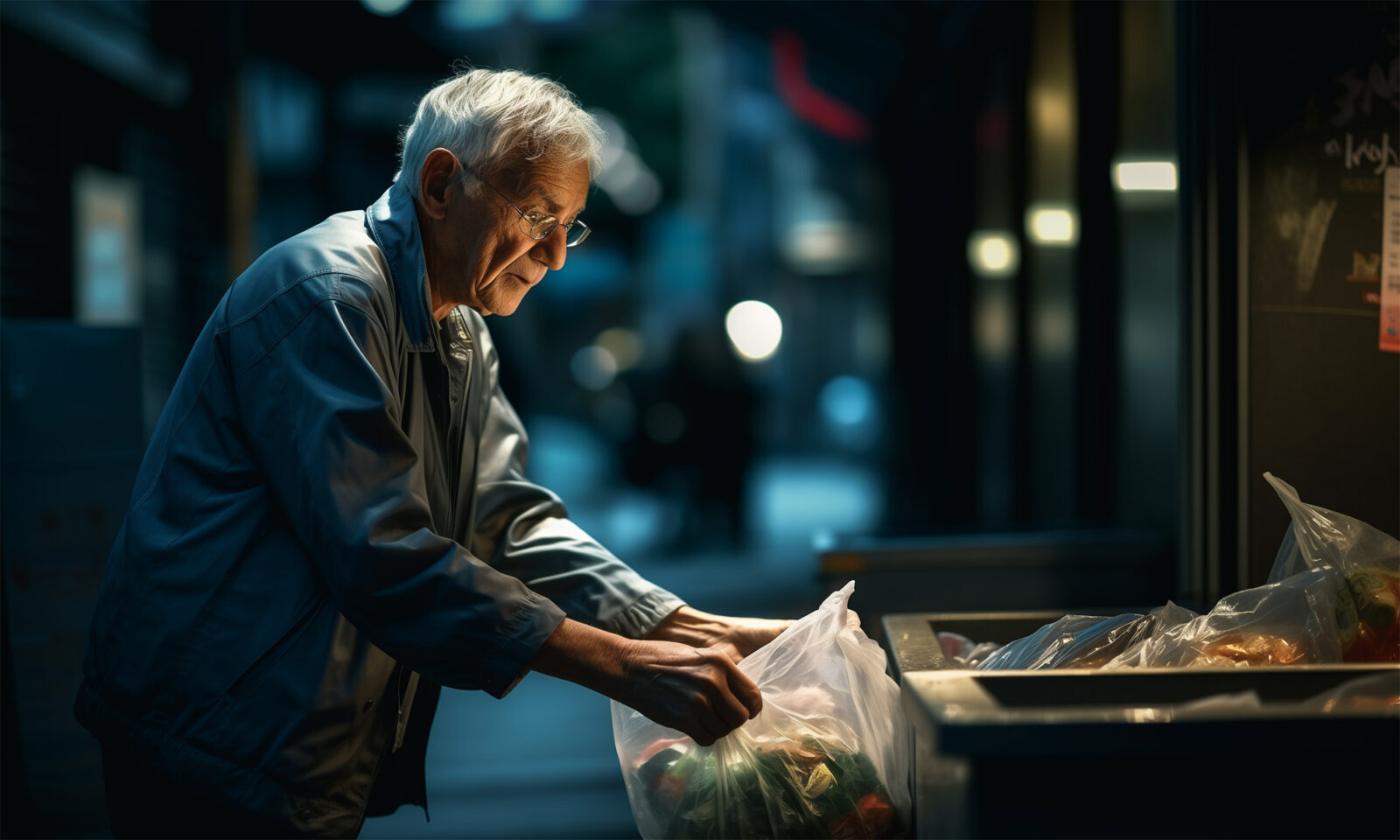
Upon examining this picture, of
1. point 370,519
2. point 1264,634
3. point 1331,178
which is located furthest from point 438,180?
point 1331,178

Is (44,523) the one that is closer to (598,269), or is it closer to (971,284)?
(971,284)

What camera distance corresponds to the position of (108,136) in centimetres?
452

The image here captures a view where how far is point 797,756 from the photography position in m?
1.33

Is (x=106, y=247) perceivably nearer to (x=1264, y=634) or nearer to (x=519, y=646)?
(x=519, y=646)

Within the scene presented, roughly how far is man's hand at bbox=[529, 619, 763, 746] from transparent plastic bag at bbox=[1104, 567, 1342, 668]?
528mm

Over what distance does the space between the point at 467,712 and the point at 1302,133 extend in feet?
13.0

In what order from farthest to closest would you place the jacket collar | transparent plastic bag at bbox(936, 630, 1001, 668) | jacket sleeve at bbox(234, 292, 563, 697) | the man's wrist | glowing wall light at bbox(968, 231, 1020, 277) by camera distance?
1. glowing wall light at bbox(968, 231, 1020, 277)
2. the man's wrist
3. transparent plastic bag at bbox(936, 630, 1001, 668)
4. the jacket collar
5. jacket sleeve at bbox(234, 292, 563, 697)

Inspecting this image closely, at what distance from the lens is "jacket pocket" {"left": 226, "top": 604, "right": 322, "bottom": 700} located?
1.28 metres

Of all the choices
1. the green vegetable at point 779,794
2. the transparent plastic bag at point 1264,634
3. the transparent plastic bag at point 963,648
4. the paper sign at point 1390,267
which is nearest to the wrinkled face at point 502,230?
the green vegetable at point 779,794

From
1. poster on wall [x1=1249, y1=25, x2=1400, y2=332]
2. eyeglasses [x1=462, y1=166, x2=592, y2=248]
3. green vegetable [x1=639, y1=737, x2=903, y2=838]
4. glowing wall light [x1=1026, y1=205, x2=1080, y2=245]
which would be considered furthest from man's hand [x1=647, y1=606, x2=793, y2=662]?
glowing wall light [x1=1026, y1=205, x2=1080, y2=245]

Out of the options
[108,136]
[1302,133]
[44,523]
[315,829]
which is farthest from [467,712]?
[1302,133]

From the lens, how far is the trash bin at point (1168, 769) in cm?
92

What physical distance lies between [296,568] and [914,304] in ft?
17.1

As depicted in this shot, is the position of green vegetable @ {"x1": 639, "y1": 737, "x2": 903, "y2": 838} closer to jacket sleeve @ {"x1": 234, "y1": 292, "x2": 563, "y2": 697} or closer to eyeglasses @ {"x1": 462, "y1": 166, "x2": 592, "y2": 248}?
jacket sleeve @ {"x1": 234, "y1": 292, "x2": 563, "y2": 697}
